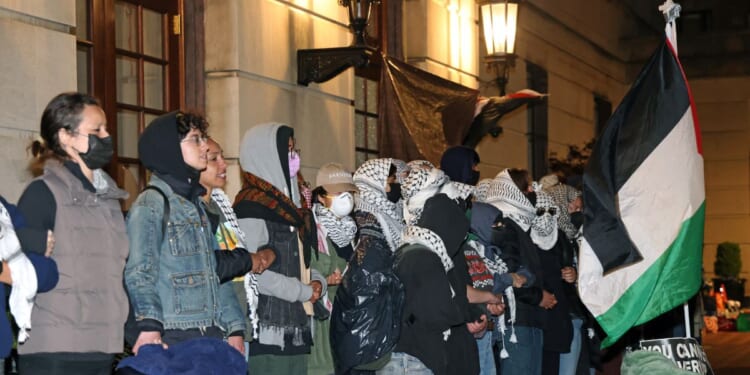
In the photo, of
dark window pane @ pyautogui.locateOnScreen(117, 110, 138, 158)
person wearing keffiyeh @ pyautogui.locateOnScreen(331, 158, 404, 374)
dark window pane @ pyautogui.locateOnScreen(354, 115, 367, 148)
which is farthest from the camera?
dark window pane @ pyautogui.locateOnScreen(354, 115, 367, 148)

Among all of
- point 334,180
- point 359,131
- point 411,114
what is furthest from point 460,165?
point 359,131

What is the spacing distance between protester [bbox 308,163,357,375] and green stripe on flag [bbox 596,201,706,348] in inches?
66.5

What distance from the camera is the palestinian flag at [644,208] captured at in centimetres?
799

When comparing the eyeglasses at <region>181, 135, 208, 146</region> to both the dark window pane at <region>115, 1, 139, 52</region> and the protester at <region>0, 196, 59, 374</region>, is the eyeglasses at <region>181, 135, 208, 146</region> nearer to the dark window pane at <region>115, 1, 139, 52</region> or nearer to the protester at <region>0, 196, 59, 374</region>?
the protester at <region>0, 196, 59, 374</region>

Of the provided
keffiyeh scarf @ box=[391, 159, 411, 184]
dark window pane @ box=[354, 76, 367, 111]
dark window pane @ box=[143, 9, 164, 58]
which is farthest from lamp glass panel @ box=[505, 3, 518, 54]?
keffiyeh scarf @ box=[391, 159, 411, 184]

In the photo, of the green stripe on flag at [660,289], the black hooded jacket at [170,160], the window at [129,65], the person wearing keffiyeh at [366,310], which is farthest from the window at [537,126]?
the black hooded jacket at [170,160]

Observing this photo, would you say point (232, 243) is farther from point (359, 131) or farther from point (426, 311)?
point (359, 131)

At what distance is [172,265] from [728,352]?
1308cm

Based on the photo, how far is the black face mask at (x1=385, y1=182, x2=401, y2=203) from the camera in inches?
348

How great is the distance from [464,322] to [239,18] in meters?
3.81

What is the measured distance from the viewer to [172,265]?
6.09m

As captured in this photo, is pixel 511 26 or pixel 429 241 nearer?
pixel 429 241

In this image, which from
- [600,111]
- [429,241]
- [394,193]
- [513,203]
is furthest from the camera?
[600,111]

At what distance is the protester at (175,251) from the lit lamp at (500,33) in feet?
31.8
